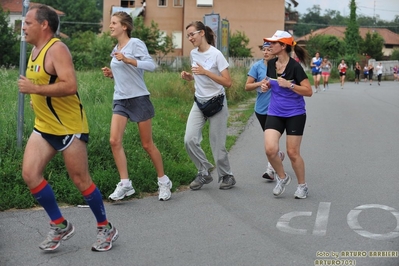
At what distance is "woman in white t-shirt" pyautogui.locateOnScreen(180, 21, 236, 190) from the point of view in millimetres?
8406

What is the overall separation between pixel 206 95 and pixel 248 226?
6.81ft

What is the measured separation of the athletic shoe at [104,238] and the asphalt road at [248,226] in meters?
0.06

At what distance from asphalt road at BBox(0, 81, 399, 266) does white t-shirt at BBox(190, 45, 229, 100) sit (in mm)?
1159

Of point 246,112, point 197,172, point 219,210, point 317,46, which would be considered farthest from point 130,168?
point 317,46

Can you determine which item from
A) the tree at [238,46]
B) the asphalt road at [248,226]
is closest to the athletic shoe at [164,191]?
the asphalt road at [248,226]

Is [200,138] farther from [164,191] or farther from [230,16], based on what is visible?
[230,16]

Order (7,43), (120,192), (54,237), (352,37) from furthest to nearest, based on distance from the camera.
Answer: (352,37) < (7,43) < (120,192) < (54,237)

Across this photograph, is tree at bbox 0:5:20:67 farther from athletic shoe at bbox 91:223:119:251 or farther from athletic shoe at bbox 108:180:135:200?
athletic shoe at bbox 91:223:119:251

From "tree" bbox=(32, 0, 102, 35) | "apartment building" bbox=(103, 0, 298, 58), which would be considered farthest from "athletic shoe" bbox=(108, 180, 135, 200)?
"tree" bbox=(32, 0, 102, 35)

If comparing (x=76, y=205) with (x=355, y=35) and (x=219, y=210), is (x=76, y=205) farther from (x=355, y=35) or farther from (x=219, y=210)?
(x=355, y=35)

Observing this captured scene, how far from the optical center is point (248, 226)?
699cm

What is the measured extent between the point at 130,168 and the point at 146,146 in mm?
1020

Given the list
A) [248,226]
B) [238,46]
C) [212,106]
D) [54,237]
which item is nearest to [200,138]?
[212,106]

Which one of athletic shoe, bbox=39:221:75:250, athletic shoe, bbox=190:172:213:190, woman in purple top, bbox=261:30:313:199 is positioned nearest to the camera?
athletic shoe, bbox=39:221:75:250
